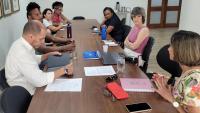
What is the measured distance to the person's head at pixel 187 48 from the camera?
1.56m

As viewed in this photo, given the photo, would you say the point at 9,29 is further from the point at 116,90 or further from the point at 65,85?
the point at 116,90

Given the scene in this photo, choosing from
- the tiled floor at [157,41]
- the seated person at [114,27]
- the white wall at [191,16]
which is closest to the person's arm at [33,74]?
the seated person at [114,27]

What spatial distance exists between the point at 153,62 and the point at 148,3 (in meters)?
3.87

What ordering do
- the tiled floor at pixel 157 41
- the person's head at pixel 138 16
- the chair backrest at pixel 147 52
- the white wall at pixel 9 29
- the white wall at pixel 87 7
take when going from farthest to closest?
the white wall at pixel 87 7, the tiled floor at pixel 157 41, the white wall at pixel 9 29, the person's head at pixel 138 16, the chair backrest at pixel 147 52

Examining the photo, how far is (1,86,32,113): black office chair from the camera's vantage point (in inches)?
59.5

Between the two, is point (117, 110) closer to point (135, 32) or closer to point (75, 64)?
point (75, 64)

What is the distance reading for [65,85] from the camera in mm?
1904

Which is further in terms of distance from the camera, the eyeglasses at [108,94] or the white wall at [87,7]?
the white wall at [87,7]

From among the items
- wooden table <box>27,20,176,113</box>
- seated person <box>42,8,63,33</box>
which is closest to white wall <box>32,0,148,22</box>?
seated person <box>42,8,63,33</box>

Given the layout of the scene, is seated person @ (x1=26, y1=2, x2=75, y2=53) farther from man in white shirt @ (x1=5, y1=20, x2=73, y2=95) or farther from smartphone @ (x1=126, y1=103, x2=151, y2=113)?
smartphone @ (x1=126, y1=103, x2=151, y2=113)

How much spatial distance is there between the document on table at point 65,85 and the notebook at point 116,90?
0.25 metres

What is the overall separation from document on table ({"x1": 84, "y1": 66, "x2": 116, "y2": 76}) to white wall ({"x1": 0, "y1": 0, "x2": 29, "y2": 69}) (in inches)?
86.2

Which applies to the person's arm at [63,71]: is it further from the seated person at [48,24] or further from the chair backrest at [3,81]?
the seated person at [48,24]

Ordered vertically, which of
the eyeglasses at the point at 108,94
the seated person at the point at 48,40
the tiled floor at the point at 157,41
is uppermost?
the seated person at the point at 48,40
